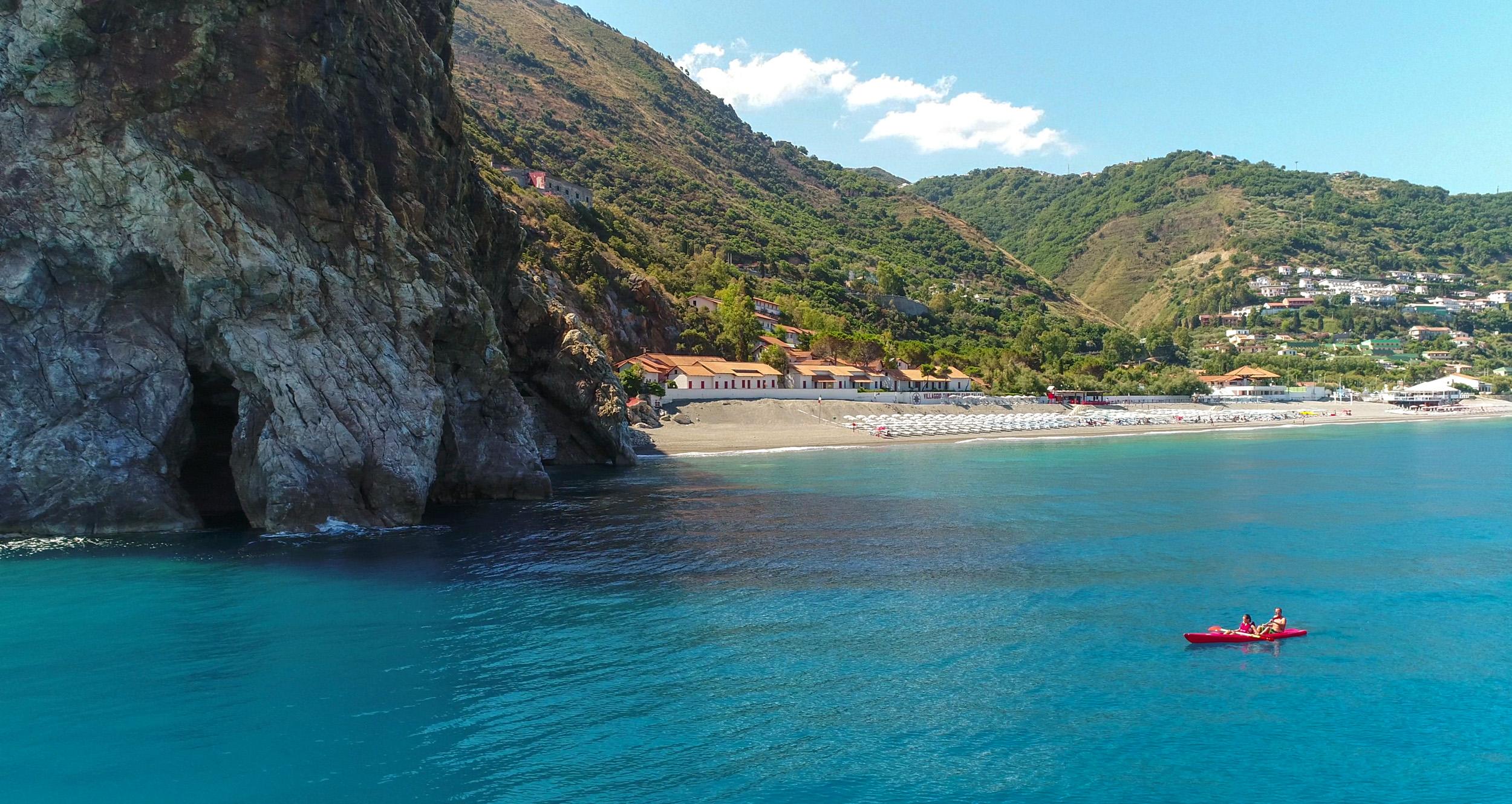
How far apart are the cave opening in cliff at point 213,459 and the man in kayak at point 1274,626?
128 ft

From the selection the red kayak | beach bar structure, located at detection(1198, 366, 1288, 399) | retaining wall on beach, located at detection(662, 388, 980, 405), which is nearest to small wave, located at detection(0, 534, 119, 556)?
the red kayak

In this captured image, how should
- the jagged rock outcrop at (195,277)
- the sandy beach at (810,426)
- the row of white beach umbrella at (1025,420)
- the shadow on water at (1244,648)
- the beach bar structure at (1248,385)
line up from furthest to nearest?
1. the beach bar structure at (1248,385)
2. the row of white beach umbrella at (1025,420)
3. the sandy beach at (810,426)
4. the jagged rock outcrop at (195,277)
5. the shadow on water at (1244,648)

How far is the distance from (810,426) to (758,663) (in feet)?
221

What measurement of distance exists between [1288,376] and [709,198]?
121743 mm

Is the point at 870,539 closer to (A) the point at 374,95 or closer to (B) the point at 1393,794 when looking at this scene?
(B) the point at 1393,794

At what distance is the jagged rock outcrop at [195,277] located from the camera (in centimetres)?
3353

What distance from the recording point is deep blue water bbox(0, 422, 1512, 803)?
16.1 meters

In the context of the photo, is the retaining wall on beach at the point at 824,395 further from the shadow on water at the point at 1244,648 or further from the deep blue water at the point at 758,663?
the shadow on water at the point at 1244,648

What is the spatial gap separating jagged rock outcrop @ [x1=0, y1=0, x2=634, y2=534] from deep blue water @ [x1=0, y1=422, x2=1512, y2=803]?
2.82 metres

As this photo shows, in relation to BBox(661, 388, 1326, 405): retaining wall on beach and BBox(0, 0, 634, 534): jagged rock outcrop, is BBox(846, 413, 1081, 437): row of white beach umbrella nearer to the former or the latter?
BBox(661, 388, 1326, 405): retaining wall on beach

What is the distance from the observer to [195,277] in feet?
110

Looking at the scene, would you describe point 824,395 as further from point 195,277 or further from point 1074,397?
point 195,277

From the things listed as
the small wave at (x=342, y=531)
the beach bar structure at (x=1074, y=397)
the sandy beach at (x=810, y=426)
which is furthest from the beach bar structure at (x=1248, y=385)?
the small wave at (x=342, y=531)

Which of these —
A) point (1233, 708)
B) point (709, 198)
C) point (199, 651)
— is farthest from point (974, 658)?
point (709, 198)
